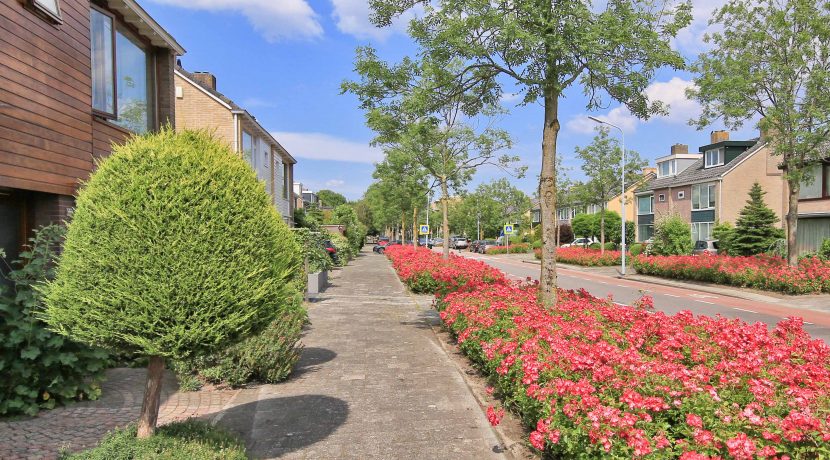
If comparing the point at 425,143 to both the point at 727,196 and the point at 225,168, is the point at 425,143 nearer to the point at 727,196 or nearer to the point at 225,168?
the point at 225,168

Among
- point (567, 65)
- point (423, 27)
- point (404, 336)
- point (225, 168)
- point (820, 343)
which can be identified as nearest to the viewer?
point (225, 168)

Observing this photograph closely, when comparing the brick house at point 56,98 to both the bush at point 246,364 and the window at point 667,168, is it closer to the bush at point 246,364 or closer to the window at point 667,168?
the bush at point 246,364

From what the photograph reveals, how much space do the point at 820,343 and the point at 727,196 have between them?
37997 millimetres

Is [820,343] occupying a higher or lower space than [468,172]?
lower

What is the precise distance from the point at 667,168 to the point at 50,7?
49.8 meters

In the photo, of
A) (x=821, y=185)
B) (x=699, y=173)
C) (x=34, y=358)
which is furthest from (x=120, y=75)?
(x=699, y=173)

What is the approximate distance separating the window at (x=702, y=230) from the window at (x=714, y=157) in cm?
478

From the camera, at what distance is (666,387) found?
10.9 ft

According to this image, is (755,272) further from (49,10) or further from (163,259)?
(49,10)

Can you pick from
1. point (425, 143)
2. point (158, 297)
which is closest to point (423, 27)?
point (158, 297)

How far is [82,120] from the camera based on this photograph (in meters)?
7.43

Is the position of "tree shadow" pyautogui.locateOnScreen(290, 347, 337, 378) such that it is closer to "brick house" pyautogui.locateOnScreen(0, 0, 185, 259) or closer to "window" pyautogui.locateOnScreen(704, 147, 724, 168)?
"brick house" pyautogui.locateOnScreen(0, 0, 185, 259)

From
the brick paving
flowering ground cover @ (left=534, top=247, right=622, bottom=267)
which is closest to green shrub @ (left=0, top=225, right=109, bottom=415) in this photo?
the brick paving

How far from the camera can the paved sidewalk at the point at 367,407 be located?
4.54 metres
